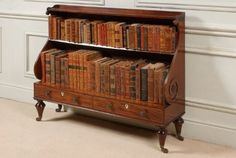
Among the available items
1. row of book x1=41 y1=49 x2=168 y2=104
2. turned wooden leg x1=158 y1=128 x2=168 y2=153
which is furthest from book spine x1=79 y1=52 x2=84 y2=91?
turned wooden leg x1=158 y1=128 x2=168 y2=153

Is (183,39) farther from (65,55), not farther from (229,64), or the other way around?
(65,55)

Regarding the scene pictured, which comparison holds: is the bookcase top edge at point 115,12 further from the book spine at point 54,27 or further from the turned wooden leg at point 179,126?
the turned wooden leg at point 179,126

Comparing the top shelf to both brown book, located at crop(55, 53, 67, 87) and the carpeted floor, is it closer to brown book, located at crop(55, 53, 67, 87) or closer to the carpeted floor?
brown book, located at crop(55, 53, 67, 87)

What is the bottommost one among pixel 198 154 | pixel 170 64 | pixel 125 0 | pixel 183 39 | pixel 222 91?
pixel 198 154

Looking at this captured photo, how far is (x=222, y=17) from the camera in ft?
8.13

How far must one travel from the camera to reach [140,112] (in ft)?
8.14

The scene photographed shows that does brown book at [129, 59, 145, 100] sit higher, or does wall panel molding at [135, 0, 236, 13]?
wall panel molding at [135, 0, 236, 13]

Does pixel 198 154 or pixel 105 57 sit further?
pixel 105 57

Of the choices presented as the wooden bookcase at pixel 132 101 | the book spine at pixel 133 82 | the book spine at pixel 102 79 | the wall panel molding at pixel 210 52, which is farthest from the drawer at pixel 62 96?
the wall panel molding at pixel 210 52

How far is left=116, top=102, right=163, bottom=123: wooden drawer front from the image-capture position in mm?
2420

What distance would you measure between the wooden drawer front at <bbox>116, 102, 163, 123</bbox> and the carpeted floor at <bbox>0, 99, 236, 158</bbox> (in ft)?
0.73

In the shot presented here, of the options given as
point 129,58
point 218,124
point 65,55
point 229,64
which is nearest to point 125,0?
point 129,58

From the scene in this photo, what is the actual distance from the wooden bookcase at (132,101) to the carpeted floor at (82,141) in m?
0.11

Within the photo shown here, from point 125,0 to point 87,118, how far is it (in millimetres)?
1000
